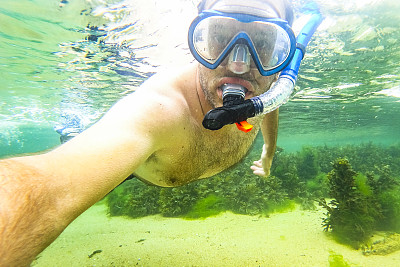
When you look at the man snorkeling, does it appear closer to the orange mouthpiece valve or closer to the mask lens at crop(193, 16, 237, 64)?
the mask lens at crop(193, 16, 237, 64)

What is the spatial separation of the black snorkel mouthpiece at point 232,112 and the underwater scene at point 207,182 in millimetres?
2008

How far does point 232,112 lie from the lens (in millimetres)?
1735

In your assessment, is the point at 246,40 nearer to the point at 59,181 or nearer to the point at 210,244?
the point at 59,181

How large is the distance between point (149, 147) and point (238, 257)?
14.8ft

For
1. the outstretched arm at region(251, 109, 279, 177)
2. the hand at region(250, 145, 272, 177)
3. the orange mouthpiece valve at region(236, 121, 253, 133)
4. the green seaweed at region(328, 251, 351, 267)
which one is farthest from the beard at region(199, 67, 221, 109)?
the green seaweed at region(328, 251, 351, 267)

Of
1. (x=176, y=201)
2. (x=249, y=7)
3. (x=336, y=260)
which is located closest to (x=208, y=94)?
(x=249, y=7)

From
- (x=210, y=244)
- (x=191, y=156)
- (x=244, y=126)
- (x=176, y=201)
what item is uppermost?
(x=244, y=126)

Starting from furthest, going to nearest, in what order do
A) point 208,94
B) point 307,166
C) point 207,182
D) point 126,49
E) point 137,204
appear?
point 307,166 < point 207,182 < point 137,204 < point 126,49 < point 208,94

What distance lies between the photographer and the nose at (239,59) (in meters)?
2.41

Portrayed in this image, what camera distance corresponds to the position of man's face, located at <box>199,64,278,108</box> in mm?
2408

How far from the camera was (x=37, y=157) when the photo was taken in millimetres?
1223

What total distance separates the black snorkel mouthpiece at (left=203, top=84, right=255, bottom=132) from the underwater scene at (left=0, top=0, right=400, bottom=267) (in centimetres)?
201

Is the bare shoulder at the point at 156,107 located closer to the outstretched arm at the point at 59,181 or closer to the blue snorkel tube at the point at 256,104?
the outstretched arm at the point at 59,181

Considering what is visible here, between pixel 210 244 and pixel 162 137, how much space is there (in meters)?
4.84
